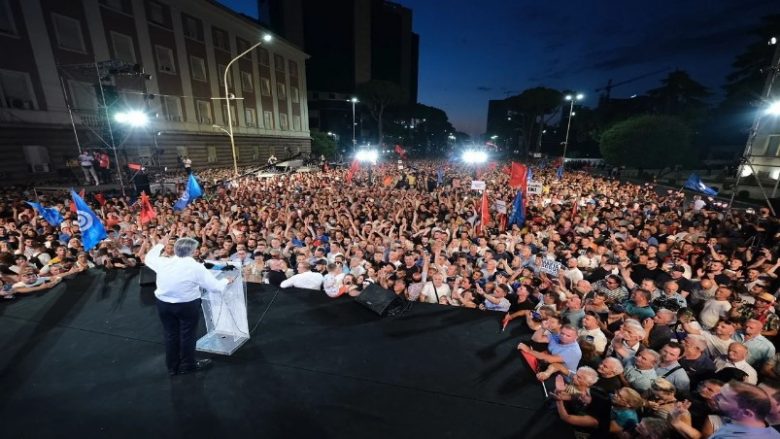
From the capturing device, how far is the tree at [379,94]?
6172cm

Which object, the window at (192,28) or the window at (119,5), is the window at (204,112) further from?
the window at (119,5)

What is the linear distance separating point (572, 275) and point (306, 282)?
515 cm

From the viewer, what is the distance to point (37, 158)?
1823 cm

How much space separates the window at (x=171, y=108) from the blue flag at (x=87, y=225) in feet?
74.2

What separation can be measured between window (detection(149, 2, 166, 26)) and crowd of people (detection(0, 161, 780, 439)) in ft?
60.9

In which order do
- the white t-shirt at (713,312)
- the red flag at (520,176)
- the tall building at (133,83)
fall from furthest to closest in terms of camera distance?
1. the tall building at (133,83)
2. the red flag at (520,176)
3. the white t-shirt at (713,312)

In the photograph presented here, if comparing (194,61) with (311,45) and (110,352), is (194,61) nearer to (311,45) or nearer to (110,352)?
(110,352)

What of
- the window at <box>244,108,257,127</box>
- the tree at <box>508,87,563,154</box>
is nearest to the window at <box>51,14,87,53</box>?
the window at <box>244,108,257,127</box>

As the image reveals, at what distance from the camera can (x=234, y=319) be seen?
13.6ft

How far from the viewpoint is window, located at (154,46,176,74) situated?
25.5 metres

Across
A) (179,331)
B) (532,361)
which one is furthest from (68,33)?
(532,361)

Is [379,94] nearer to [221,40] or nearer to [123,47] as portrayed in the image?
[221,40]

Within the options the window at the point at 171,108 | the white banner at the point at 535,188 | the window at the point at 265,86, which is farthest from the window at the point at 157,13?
the white banner at the point at 535,188

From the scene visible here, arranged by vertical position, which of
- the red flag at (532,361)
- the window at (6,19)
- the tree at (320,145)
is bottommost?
the red flag at (532,361)
